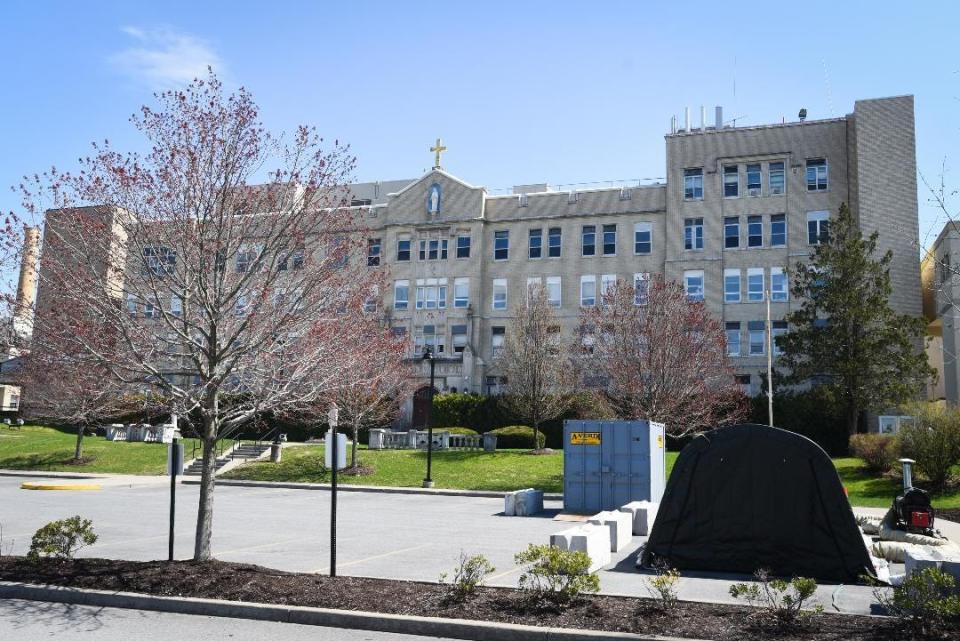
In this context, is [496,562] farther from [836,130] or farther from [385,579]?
[836,130]

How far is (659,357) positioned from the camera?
3191 centimetres

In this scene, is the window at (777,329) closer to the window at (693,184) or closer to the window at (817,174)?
the window at (817,174)

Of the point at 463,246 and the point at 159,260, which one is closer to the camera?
the point at 159,260

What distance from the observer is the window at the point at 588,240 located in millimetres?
52375

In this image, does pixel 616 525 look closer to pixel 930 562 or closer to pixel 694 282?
pixel 930 562

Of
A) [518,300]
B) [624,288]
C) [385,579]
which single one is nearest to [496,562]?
[385,579]

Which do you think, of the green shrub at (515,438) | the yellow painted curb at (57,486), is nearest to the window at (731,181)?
the green shrub at (515,438)

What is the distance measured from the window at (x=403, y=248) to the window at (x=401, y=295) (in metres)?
1.62

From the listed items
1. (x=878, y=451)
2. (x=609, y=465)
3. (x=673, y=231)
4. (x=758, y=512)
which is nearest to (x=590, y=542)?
(x=758, y=512)

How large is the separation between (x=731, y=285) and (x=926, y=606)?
4307cm

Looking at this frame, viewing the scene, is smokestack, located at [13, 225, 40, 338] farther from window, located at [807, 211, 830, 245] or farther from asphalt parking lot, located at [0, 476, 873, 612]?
window, located at [807, 211, 830, 245]

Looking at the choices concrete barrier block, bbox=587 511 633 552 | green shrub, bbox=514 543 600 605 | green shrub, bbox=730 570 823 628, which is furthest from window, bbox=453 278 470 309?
green shrub, bbox=730 570 823 628

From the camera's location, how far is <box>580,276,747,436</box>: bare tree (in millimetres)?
31922

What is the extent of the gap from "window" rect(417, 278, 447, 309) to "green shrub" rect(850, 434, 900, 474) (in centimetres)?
2898
